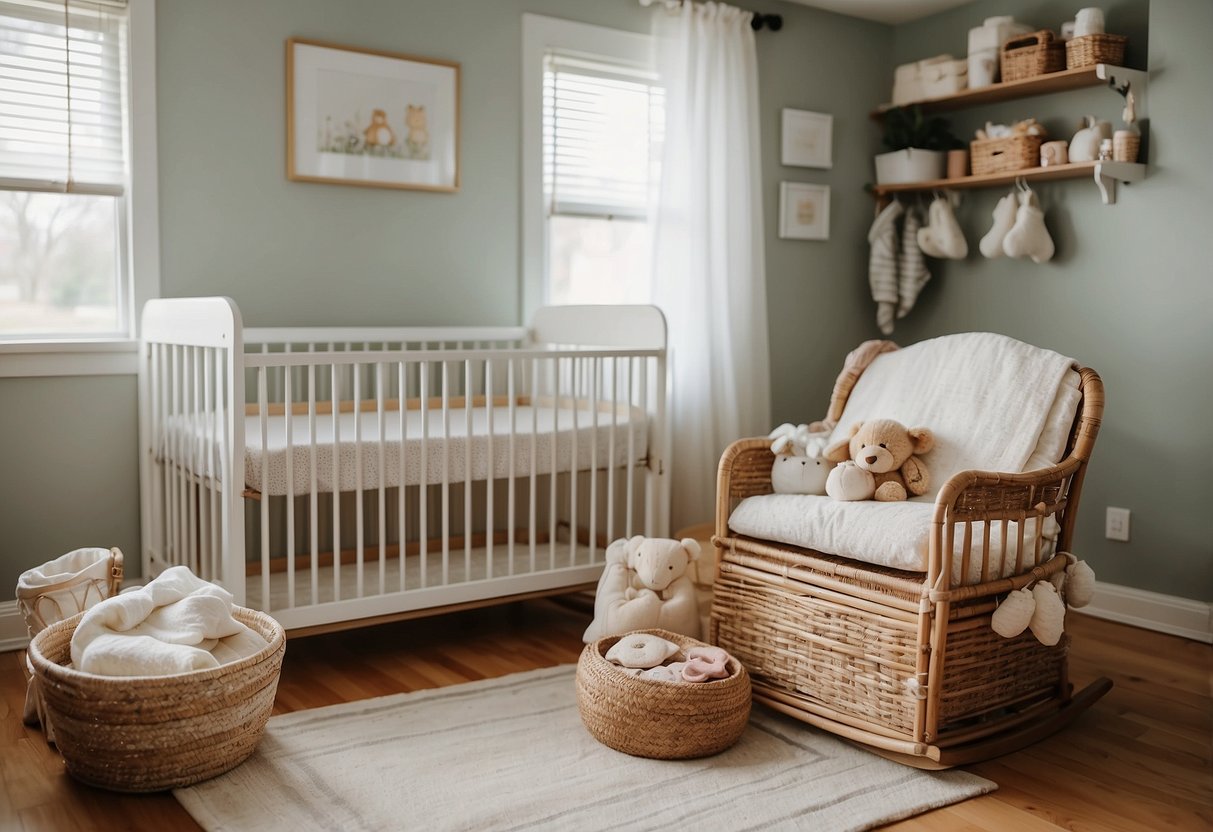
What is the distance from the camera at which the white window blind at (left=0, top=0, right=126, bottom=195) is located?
8.68 feet

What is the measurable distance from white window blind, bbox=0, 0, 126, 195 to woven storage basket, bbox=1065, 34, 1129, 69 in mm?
2725

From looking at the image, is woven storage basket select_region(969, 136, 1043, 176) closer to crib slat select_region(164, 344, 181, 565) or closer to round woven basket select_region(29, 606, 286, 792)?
crib slat select_region(164, 344, 181, 565)

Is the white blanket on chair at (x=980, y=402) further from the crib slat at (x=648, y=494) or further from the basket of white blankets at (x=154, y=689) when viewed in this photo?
the basket of white blankets at (x=154, y=689)

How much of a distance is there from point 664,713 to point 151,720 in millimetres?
924

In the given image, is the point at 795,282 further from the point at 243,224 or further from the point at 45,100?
the point at 45,100

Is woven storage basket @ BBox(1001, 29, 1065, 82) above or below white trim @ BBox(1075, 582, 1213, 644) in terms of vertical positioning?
above

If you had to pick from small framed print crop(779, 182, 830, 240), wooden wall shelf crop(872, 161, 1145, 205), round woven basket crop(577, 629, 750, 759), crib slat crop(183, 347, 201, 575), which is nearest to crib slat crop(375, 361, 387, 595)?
crib slat crop(183, 347, 201, 575)

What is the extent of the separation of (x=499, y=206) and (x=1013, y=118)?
181 centimetres

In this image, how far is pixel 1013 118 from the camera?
12.0ft

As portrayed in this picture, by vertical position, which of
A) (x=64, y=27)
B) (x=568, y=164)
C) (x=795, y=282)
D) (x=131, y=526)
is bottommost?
(x=131, y=526)

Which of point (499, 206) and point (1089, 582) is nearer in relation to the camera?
point (1089, 582)

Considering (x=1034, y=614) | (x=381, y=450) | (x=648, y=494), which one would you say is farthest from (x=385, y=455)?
(x=1034, y=614)

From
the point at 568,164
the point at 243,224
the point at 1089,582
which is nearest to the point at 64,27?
the point at 243,224

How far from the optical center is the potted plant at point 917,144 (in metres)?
3.79
